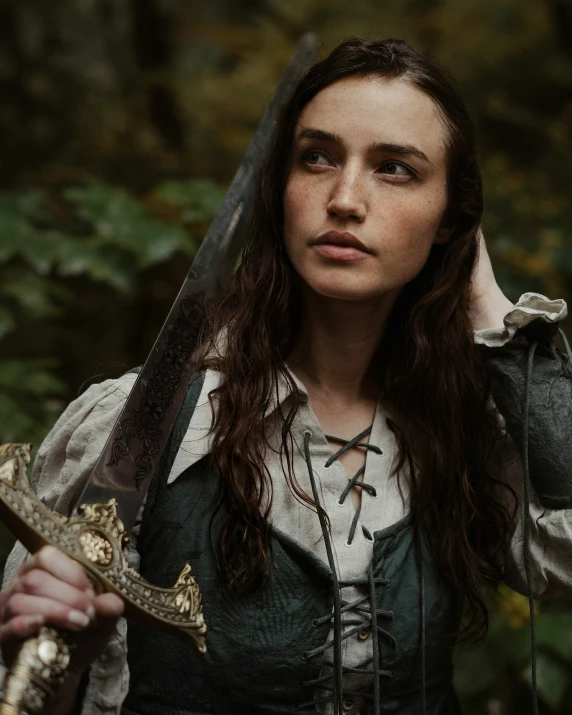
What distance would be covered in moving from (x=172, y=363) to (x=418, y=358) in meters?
0.50

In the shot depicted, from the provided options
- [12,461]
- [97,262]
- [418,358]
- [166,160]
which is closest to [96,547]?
[12,461]

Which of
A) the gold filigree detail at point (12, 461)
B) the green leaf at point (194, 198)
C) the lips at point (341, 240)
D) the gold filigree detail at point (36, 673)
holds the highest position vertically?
the green leaf at point (194, 198)

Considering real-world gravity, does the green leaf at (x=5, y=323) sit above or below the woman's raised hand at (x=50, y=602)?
above

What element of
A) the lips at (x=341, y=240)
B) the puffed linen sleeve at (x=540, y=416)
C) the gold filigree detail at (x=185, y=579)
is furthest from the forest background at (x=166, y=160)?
the gold filigree detail at (x=185, y=579)

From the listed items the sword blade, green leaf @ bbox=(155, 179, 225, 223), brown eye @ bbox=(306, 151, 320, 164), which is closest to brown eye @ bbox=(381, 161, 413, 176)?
brown eye @ bbox=(306, 151, 320, 164)

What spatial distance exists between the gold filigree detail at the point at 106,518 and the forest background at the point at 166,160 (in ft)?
3.48

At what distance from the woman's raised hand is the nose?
2.38 ft

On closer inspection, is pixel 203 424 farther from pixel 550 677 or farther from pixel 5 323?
pixel 550 677

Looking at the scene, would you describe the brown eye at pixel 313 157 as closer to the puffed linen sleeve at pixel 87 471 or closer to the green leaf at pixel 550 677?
the puffed linen sleeve at pixel 87 471

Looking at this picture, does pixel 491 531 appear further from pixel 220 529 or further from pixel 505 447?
pixel 220 529

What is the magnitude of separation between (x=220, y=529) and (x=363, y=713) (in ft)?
1.32

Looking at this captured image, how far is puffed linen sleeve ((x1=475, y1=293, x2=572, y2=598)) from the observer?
1.47 m

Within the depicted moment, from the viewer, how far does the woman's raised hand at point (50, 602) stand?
2.99 feet

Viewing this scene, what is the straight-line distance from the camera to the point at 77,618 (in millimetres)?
907
